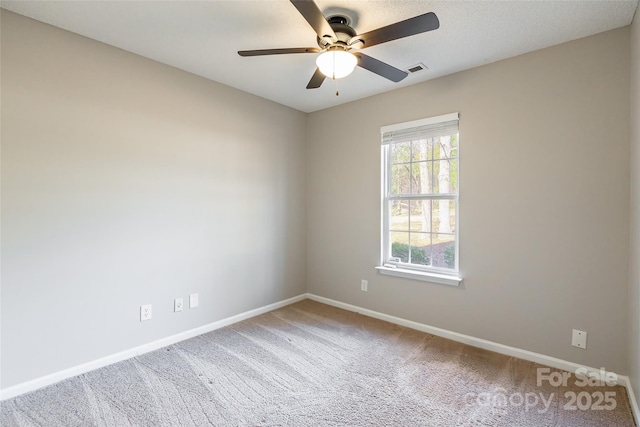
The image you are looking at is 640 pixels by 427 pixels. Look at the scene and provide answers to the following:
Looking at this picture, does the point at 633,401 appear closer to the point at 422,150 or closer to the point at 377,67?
the point at 422,150

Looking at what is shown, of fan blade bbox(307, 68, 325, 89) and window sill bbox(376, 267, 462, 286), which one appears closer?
fan blade bbox(307, 68, 325, 89)

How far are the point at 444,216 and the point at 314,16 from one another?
7.06 feet

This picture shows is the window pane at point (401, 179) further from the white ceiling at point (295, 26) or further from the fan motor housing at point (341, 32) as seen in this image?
the fan motor housing at point (341, 32)

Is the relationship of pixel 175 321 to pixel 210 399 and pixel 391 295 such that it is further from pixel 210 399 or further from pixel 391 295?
pixel 391 295

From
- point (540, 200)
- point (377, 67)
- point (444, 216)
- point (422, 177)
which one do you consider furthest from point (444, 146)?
point (377, 67)

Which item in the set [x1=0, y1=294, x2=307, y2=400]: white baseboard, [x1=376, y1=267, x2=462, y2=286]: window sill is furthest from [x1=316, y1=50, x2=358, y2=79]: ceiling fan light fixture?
[x1=0, y1=294, x2=307, y2=400]: white baseboard

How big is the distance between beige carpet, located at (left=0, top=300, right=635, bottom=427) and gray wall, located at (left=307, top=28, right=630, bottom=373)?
1.15ft

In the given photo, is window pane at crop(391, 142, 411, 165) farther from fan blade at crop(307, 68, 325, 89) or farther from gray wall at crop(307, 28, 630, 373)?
fan blade at crop(307, 68, 325, 89)

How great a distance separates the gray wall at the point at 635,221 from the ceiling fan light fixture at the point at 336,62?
1.72 meters

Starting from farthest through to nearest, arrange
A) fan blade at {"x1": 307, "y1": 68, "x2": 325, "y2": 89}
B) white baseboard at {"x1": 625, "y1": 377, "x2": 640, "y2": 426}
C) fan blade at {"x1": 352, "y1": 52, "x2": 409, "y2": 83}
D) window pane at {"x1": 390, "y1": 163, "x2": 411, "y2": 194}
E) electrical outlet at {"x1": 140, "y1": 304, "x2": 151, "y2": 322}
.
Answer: window pane at {"x1": 390, "y1": 163, "x2": 411, "y2": 194}, electrical outlet at {"x1": 140, "y1": 304, "x2": 151, "y2": 322}, fan blade at {"x1": 307, "y1": 68, "x2": 325, "y2": 89}, fan blade at {"x1": 352, "y1": 52, "x2": 409, "y2": 83}, white baseboard at {"x1": 625, "y1": 377, "x2": 640, "y2": 426}

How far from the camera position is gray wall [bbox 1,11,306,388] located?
2.05 m

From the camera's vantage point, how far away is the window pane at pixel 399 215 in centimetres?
325

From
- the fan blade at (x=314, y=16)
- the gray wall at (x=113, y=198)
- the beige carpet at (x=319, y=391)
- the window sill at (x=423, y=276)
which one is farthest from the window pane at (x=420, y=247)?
the fan blade at (x=314, y=16)

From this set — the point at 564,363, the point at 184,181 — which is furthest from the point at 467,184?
the point at 184,181
